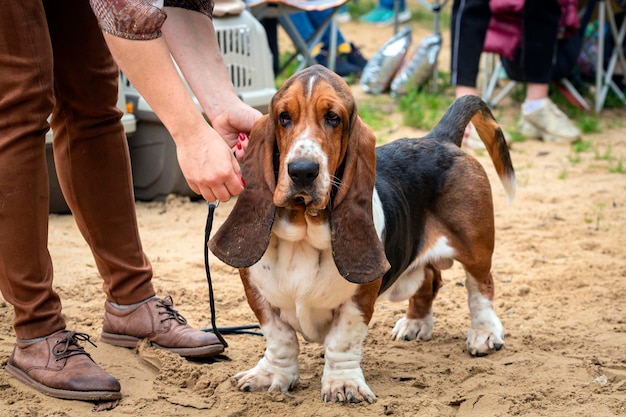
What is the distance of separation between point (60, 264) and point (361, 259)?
2.32m

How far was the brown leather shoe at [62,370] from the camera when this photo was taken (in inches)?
125

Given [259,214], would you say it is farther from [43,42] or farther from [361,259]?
[43,42]

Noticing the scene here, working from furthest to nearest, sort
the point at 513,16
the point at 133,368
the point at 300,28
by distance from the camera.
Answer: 1. the point at 300,28
2. the point at 513,16
3. the point at 133,368

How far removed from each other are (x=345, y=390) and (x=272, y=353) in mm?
311

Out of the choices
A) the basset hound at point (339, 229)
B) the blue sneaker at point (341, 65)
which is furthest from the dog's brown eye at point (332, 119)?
the blue sneaker at point (341, 65)

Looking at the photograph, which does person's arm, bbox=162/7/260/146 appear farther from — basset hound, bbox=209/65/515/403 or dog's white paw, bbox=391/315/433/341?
dog's white paw, bbox=391/315/433/341

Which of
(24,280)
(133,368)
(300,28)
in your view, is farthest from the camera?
Result: (300,28)

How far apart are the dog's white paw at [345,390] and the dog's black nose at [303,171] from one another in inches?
34.0

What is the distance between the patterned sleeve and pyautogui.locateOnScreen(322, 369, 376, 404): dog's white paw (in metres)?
1.43

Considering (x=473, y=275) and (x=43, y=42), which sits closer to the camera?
(x=43, y=42)

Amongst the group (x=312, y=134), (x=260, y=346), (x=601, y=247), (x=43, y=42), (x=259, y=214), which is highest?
(x=43, y=42)

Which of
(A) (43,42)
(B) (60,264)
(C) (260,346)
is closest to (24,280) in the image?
(A) (43,42)

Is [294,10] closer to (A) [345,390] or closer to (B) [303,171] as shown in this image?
(A) [345,390]

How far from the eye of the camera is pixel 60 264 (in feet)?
15.6
